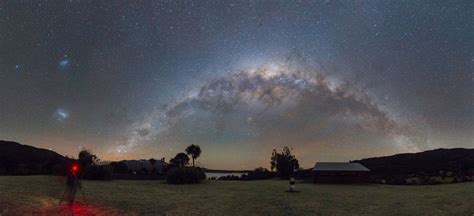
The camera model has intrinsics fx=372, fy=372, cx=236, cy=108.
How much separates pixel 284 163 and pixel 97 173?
33918 mm

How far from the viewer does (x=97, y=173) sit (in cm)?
3838

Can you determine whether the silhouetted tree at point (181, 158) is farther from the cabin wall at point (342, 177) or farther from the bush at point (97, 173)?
the bush at point (97, 173)

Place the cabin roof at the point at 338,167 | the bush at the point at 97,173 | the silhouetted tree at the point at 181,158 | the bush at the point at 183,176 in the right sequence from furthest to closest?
the silhouetted tree at the point at 181,158 → the cabin roof at the point at 338,167 → the bush at the point at 183,176 → the bush at the point at 97,173

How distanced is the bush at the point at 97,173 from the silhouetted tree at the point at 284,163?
2848 cm

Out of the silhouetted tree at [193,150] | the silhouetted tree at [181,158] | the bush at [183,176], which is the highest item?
the silhouetted tree at [193,150]

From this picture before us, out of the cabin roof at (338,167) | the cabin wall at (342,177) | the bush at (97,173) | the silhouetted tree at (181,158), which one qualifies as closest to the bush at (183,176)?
the bush at (97,173)

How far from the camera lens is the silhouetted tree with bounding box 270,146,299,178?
Result: 59459 mm

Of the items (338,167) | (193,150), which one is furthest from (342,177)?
(193,150)

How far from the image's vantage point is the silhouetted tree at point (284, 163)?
2341 inches

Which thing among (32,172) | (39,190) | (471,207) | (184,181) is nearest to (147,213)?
(39,190)

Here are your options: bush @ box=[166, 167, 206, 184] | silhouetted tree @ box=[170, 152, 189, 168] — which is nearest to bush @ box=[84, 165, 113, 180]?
bush @ box=[166, 167, 206, 184]

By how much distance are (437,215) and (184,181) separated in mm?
26186

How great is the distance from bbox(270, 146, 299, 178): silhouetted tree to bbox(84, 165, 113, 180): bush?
28478 mm

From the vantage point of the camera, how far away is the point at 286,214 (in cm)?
1834
